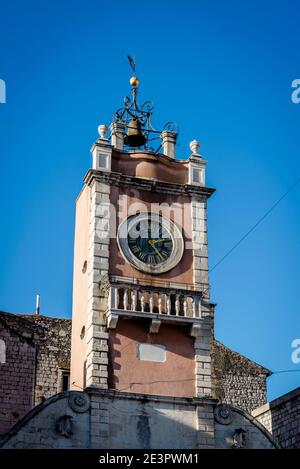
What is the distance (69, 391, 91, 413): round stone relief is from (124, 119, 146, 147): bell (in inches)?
292

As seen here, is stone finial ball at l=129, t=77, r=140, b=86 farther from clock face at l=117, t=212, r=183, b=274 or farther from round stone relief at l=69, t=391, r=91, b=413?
round stone relief at l=69, t=391, r=91, b=413

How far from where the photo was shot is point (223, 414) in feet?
77.3

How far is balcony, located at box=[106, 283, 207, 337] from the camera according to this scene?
2317 cm

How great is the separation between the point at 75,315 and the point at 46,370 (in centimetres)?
722

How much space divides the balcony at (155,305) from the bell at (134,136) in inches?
188

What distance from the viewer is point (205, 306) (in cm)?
2434

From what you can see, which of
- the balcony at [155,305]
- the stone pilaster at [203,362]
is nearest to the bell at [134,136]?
the balcony at [155,305]

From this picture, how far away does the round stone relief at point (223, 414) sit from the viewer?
23484 mm

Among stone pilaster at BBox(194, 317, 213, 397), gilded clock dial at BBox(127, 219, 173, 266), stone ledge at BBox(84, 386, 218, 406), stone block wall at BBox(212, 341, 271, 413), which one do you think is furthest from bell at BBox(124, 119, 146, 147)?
stone block wall at BBox(212, 341, 271, 413)

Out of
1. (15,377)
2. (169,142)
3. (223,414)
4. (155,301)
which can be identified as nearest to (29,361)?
(15,377)

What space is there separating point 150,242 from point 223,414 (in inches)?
178

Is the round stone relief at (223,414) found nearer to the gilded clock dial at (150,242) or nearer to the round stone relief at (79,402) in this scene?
the round stone relief at (79,402)

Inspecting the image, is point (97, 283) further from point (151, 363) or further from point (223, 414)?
point (223, 414)
